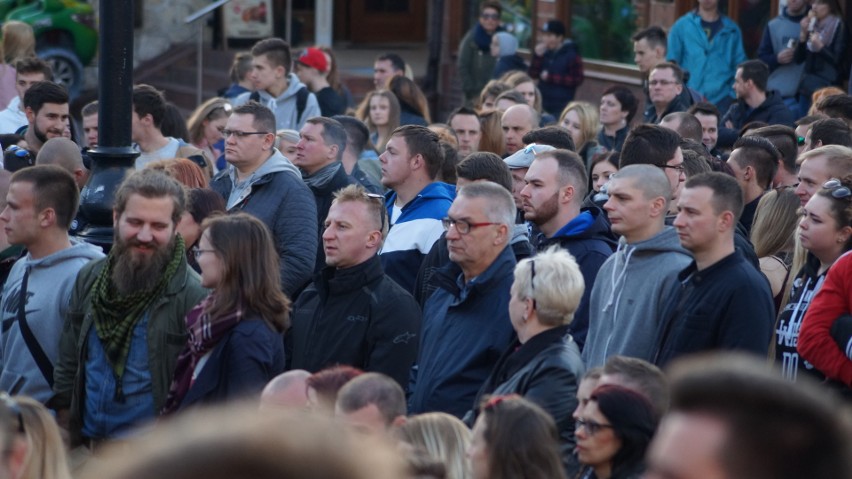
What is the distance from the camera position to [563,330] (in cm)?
512

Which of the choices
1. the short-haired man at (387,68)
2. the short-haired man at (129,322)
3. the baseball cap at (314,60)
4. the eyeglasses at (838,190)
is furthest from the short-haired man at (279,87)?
the eyeglasses at (838,190)

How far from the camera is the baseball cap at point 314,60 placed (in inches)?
521

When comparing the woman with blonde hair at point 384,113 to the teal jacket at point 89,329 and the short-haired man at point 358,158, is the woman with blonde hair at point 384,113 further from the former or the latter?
the teal jacket at point 89,329

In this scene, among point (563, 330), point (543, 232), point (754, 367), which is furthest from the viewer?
point (543, 232)

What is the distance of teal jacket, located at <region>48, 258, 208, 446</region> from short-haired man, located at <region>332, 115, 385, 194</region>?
3.56 m

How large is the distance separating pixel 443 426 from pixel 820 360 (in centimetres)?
216

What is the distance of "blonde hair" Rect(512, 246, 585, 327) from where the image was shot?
5.05m

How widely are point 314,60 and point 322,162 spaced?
5.31m

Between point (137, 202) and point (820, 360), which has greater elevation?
point (137, 202)

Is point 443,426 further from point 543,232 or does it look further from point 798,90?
point 798,90

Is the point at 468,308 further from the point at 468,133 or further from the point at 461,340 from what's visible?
the point at 468,133

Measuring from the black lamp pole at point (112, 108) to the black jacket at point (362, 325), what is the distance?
1.15 meters

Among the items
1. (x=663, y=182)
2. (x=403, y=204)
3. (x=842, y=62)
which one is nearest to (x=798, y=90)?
(x=842, y=62)

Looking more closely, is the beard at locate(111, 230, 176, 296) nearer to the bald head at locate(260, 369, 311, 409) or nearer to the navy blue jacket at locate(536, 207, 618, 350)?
the bald head at locate(260, 369, 311, 409)
